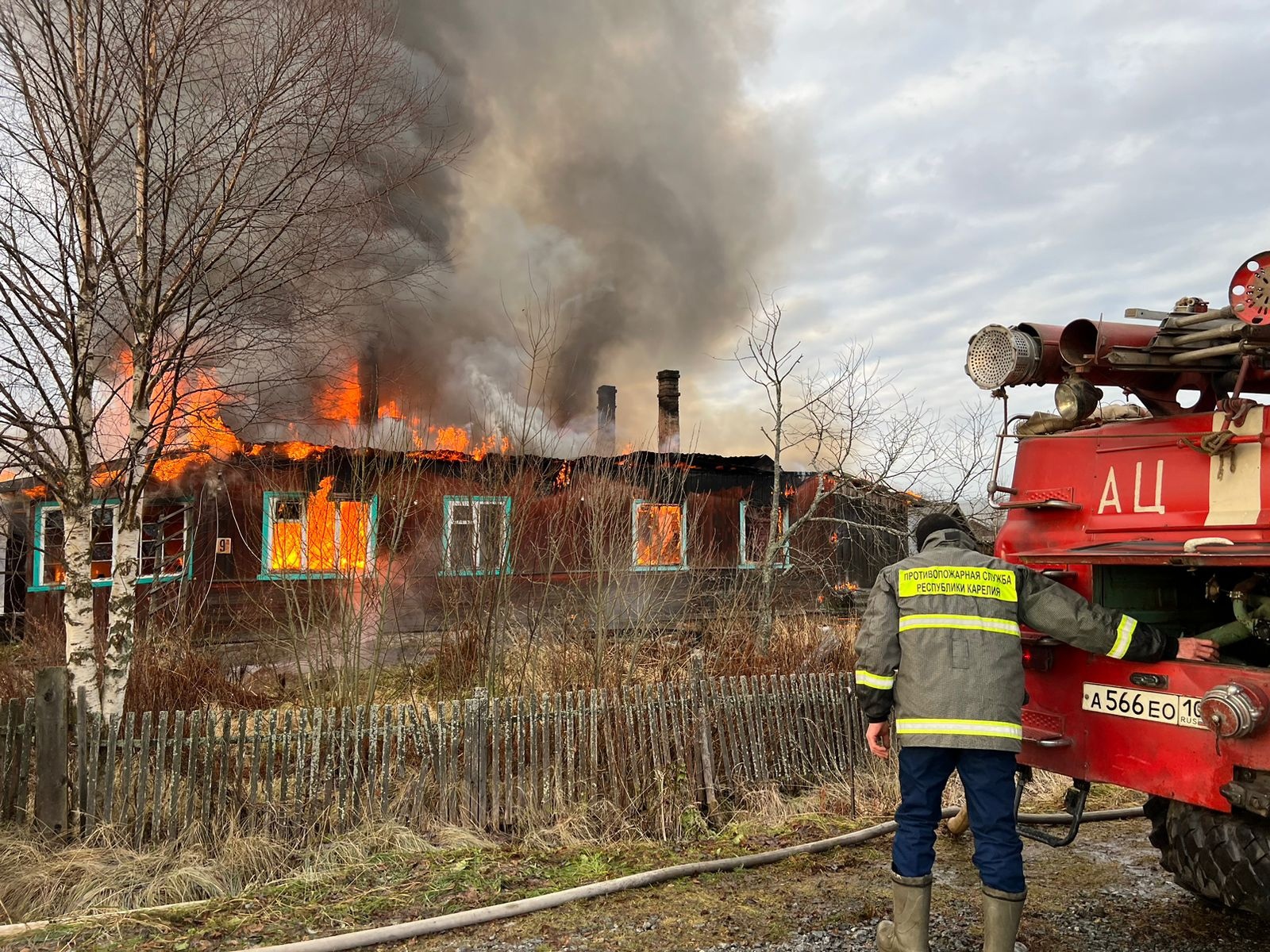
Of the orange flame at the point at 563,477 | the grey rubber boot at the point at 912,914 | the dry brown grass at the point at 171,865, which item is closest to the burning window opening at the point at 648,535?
the orange flame at the point at 563,477

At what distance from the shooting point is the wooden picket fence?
4.87m

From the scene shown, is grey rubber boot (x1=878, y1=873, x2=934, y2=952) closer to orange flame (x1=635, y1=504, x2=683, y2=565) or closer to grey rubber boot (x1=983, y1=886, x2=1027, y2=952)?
grey rubber boot (x1=983, y1=886, x2=1027, y2=952)

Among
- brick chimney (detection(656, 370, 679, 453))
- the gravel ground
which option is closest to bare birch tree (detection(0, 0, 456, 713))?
the gravel ground

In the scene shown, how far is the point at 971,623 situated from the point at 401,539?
8435 mm

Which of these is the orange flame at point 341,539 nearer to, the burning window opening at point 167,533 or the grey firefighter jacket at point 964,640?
the grey firefighter jacket at point 964,640

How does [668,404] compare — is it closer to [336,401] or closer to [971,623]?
[336,401]

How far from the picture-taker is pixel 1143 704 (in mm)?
3244

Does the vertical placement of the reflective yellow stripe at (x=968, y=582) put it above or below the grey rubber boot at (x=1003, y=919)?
above

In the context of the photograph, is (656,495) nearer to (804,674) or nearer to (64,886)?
(804,674)

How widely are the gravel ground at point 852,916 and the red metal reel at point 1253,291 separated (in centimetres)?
270

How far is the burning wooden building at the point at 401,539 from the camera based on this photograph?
7.20 m

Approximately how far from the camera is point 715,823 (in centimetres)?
557

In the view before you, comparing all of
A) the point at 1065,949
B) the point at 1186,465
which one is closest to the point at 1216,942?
the point at 1065,949

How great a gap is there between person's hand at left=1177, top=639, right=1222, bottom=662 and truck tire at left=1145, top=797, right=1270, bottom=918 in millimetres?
599
